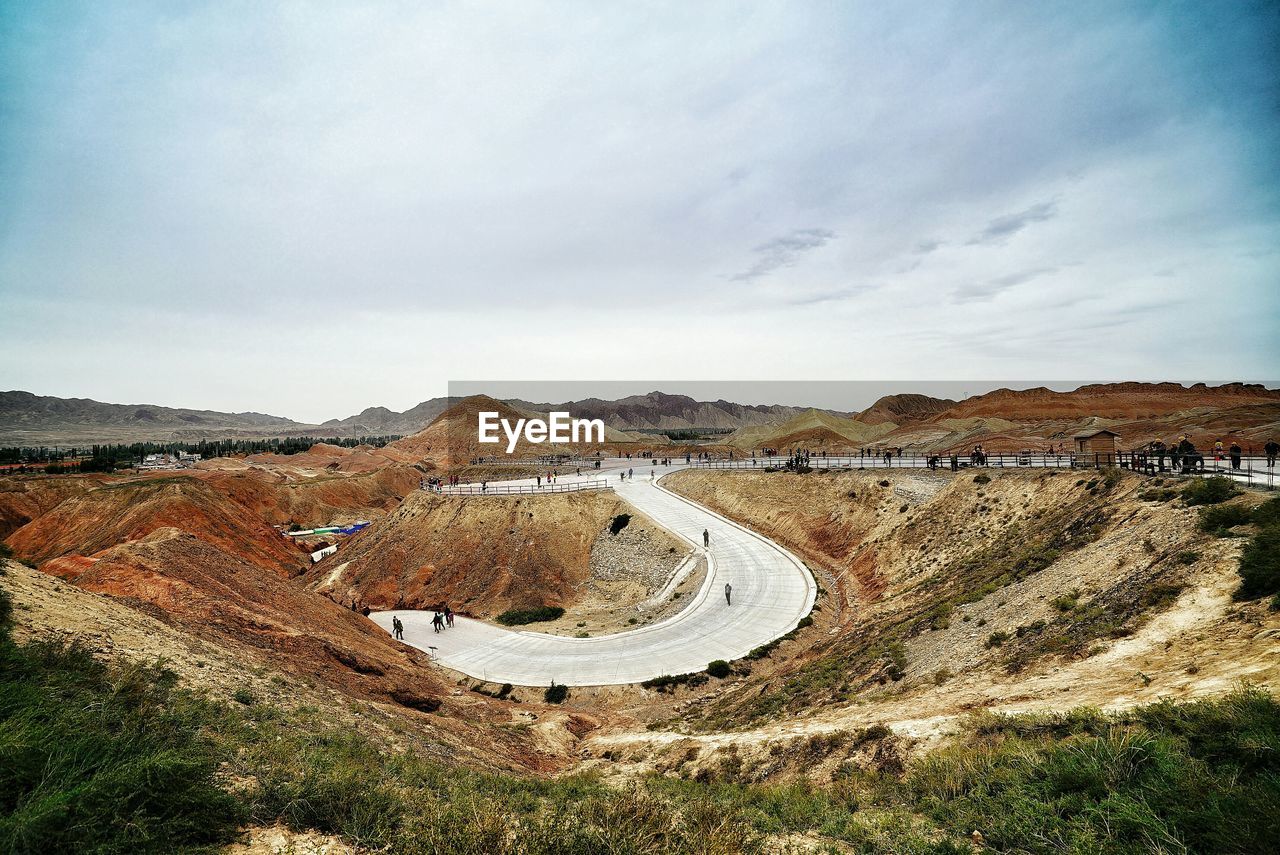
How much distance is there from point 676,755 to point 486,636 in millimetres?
18361

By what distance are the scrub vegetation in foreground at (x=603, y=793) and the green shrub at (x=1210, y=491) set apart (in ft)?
35.2

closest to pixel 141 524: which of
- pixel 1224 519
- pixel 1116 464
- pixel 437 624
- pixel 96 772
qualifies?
pixel 437 624

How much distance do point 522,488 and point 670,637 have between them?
24614 mm

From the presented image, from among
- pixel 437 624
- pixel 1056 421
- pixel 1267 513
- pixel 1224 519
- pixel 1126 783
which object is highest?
pixel 1056 421

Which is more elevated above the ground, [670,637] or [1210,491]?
[1210,491]

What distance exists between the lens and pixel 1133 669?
346 inches

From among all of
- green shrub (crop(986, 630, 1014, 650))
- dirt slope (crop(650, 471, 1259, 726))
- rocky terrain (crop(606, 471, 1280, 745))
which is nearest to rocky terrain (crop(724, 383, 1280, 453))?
dirt slope (crop(650, 471, 1259, 726))

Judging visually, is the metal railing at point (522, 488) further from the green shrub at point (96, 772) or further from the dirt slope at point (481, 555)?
the green shrub at point (96, 772)

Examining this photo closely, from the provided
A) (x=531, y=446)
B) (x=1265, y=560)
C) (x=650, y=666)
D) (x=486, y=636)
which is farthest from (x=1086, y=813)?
(x=531, y=446)

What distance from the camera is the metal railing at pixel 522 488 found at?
1654 inches

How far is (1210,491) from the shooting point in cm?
1381

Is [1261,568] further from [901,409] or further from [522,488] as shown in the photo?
[901,409]

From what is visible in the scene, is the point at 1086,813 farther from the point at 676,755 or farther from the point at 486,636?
the point at 486,636

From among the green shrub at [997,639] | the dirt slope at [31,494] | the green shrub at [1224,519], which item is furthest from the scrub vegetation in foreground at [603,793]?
the dirt slope at [31,494]
